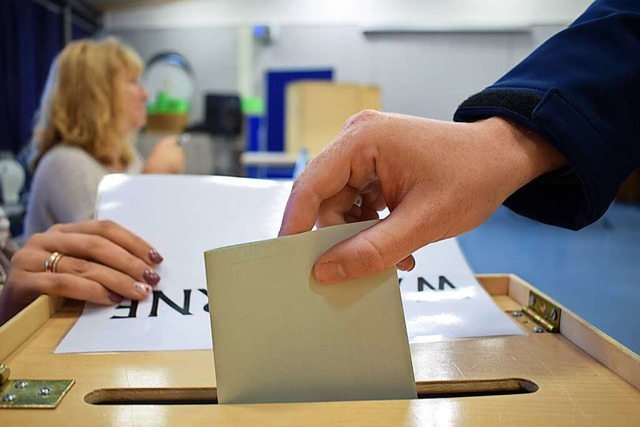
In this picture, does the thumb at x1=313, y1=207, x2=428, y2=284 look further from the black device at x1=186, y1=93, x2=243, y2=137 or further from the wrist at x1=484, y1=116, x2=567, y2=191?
the black device at x1=186, y1=93, x2=243, y2=137

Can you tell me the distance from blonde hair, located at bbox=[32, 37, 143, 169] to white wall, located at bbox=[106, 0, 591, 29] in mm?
4587

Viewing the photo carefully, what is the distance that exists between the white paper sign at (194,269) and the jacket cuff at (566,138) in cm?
14

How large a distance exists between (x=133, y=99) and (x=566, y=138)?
1.66m

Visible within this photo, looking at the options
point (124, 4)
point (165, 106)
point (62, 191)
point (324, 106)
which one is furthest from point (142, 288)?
point (124, 4)

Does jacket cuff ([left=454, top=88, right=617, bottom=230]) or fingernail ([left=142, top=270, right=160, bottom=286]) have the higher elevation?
jacket cuff ([left=454, top=88, right=617, bottom=230])

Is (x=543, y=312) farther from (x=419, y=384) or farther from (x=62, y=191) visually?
(x=62, y=191)

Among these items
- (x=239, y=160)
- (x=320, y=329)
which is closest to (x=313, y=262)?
(x=320, y=329)

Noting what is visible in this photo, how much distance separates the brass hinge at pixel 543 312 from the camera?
0.56 metres

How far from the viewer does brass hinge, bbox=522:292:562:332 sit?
22.2 inches

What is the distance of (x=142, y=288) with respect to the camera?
62 cm

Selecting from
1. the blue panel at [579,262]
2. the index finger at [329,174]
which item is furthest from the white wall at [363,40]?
the index finger at [329,174]

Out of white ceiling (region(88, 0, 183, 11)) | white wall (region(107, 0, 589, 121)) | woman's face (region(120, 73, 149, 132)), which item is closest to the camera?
woman's face (region(120, 73, 149, 132))

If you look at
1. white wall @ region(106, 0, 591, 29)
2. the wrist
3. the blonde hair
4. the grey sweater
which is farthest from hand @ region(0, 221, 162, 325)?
white wall @ region(106, 0, 591, 29)

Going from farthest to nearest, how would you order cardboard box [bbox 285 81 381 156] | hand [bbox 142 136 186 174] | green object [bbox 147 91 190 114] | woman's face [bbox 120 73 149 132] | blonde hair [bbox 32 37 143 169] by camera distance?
green object [bbox 147 91 190 114] → cardboard box [bbox 285 81 381 156] → hand [bbox 142 136 186 174] → woman's face [bbox 120 73 149 132] → blonde hair [bbox 32 37 143 169]
